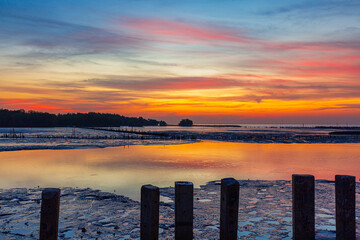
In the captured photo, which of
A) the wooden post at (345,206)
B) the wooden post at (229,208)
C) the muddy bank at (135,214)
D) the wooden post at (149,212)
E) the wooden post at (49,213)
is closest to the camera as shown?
the wooden post at (49,213)

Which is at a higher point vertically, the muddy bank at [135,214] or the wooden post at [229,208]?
the wooden post at [229,208]

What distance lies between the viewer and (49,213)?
14.3ft

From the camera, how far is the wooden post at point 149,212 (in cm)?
461

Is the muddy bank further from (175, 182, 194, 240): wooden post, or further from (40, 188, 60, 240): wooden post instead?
(40, 188, 60, 240): wooden post

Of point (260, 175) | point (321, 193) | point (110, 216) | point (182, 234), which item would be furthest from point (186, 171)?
point (182, 234)

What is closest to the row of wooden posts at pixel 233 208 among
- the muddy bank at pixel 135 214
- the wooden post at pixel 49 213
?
the muddy bank at pixel 135 214

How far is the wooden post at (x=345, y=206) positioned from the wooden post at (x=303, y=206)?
0.40m

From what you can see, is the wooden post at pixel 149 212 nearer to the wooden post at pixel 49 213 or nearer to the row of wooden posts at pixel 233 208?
the row of wooden posts at pixel 233 208

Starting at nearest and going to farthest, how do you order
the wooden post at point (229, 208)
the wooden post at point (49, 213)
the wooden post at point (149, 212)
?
the wooden post at point (49, 213) → the wooden post at point (149, 212) → the wooden post at point (229, 208)

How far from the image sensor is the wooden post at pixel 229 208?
472 cm

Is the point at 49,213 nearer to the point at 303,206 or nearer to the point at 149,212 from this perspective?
the point at 149,212

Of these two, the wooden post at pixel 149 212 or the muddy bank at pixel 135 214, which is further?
the muddy bank at pixel 135 214

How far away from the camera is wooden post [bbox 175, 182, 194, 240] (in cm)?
484

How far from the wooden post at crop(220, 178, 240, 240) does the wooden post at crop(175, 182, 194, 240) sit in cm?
50
